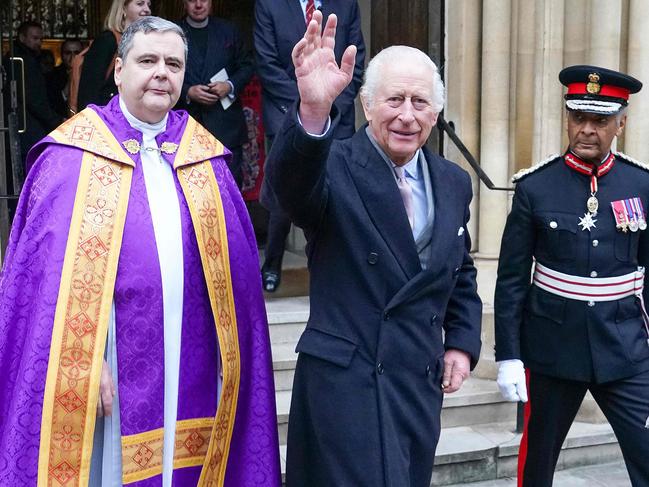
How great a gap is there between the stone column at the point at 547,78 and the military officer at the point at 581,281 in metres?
1.81

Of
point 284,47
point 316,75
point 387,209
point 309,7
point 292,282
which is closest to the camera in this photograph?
point 316,75

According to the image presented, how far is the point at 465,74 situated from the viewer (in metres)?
5.82

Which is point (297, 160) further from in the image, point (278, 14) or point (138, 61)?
point (278, 14)

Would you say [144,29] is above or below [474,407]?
above

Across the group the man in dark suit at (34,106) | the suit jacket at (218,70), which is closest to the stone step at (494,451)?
the suit jacket at (218,70)

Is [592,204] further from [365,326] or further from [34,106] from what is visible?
[34,106]

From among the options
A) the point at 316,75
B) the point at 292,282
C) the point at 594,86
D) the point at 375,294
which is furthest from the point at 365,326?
the point at 292,282

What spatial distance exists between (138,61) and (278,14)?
7.46 feet

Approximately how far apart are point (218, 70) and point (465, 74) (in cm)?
136

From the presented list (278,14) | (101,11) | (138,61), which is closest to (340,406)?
(138,61)

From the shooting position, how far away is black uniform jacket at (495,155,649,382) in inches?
148

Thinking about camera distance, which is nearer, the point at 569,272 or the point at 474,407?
the point at 569,272

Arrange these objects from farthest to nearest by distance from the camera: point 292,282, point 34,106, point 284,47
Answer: point 34,106
point 292,282
point 284,47

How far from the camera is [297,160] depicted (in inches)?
102
